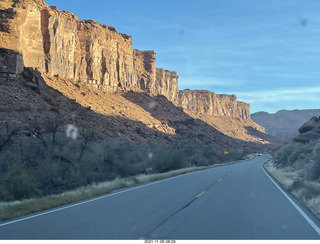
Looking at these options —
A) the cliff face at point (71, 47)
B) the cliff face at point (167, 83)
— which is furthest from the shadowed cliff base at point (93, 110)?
the cliff face at point (167, 83)

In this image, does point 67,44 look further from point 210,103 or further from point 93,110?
point 210,103

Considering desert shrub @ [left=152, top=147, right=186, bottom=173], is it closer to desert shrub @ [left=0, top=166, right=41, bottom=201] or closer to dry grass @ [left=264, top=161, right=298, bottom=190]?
dry grass @ [left=264, top=161, right=298, bottom=190]

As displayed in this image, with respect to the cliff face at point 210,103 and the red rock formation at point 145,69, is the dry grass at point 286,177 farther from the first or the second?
the cliff face at point 210,103

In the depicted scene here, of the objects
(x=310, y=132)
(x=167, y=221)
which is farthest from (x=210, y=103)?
(x=167, y=221)

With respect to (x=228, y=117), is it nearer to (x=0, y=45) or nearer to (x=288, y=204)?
(x=0, y=45)

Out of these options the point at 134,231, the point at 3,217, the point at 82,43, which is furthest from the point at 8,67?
the point at 134,231

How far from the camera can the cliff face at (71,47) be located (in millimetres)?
51562

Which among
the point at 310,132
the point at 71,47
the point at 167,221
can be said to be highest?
the point at 71,47

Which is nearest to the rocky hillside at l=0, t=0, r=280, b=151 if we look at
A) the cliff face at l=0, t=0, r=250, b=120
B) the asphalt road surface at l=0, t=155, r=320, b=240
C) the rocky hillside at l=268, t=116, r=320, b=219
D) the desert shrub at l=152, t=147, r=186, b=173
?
the cliff face at l=0, t=0, r=250, b=120

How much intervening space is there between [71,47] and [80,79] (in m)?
6.49

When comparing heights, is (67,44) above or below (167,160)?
above

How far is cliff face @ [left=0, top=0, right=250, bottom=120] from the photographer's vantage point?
51.6 meters

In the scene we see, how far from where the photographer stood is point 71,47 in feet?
230

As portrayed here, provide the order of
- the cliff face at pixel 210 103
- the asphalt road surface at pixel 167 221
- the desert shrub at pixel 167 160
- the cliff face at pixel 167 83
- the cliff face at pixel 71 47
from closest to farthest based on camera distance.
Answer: the asphalt road surface at pixel 167 221 → the desert shrub at pixel 167 160 → the cliff face at pixel 71 47 → the cliff face at pixel 167 83 → the cliff face at pixel 210 103
